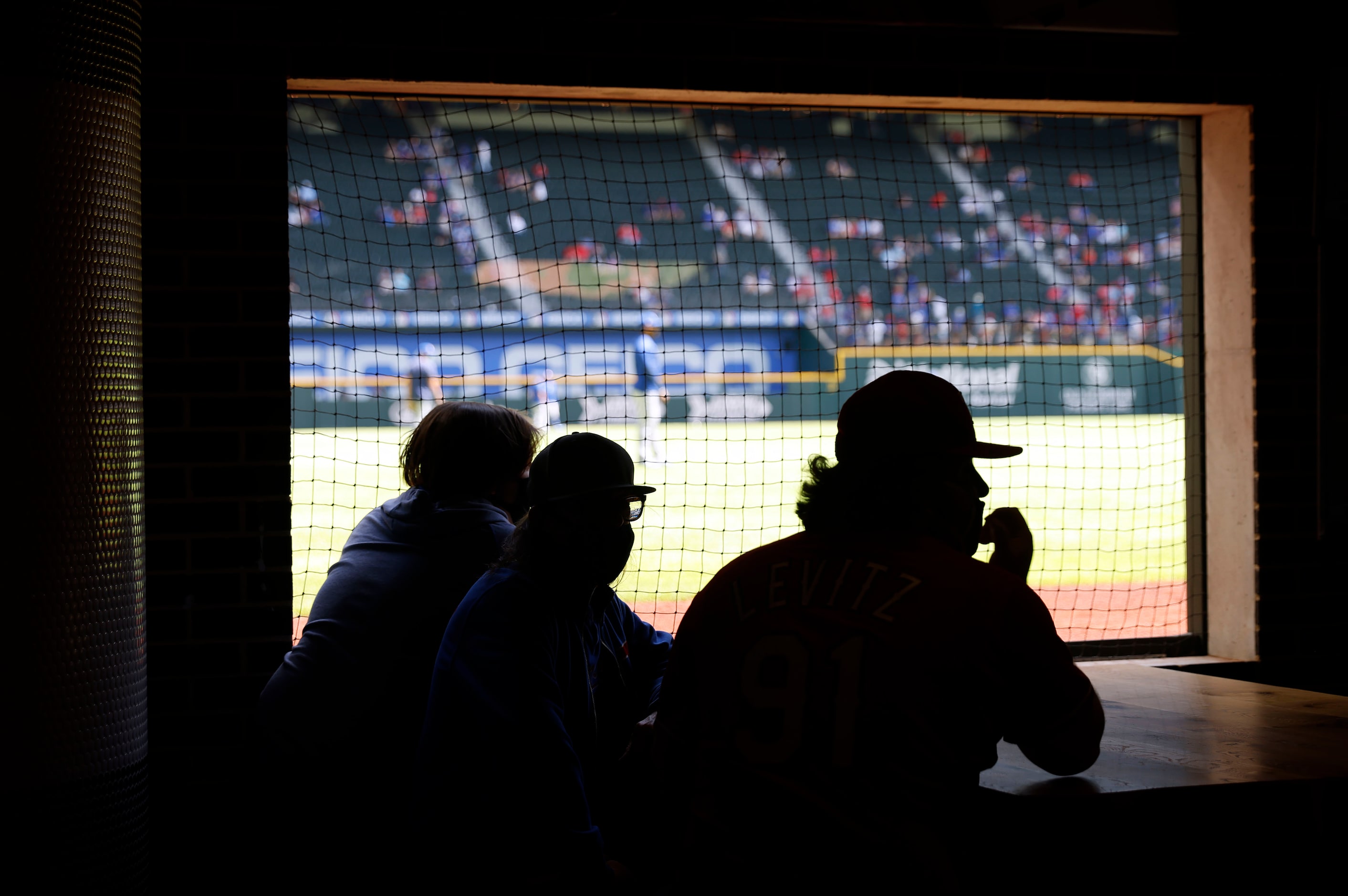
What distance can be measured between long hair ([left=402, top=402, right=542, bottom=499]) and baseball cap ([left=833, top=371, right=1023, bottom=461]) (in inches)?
38.0

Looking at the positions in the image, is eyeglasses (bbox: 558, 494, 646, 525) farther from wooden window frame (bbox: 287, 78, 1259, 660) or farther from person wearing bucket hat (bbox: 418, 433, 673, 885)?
wooden window frame (bbox: 287, 78, 1259, 660)

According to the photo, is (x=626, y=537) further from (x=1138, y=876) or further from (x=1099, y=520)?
(x=1099, y=520)

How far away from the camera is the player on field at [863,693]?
1.40 m

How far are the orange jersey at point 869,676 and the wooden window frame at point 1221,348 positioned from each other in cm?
242

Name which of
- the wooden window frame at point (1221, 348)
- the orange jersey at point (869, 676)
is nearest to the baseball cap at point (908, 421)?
the orange jersey at point (869, 676)

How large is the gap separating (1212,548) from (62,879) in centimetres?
373

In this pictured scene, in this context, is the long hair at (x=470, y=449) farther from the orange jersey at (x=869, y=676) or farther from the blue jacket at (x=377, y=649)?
the orange jersey at (x=869, y=676)

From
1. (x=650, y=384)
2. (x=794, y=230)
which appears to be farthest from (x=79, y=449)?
(x=794, y=230)

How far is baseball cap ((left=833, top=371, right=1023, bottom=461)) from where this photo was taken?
169 centimetres

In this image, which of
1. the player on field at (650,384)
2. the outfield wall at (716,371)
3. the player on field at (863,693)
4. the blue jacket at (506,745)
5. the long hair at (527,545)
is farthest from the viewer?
the outfield wall at (716,371)

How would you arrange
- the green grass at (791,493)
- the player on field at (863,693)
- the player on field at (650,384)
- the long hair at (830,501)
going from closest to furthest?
the player on field at (863,693)
the long hair at (830,501)
the green grass at (791,493)
the player on field at (650,384)

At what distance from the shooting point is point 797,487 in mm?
9234

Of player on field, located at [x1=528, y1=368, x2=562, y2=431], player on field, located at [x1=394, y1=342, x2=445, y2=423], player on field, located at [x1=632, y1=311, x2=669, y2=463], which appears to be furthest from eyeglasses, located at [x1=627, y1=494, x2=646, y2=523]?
player on field, located at [x1=394, y1=342, x2=445, y2=423]

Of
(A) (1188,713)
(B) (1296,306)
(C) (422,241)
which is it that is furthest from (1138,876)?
(C) (422,241)
